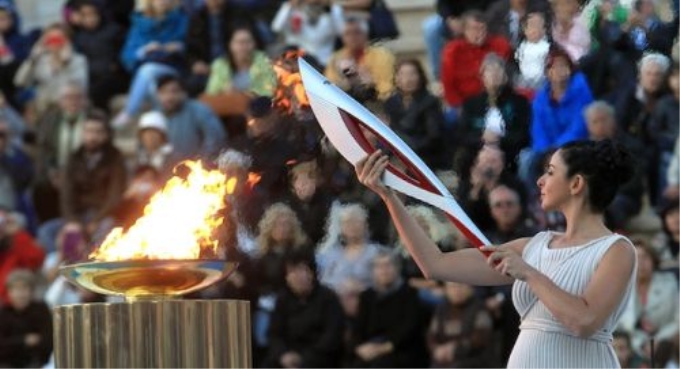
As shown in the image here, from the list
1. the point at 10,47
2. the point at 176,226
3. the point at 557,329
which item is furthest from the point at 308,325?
the point at 10,47

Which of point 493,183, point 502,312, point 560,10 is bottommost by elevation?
point 502,312

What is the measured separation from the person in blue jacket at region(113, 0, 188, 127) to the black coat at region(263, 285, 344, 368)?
11.1 feet

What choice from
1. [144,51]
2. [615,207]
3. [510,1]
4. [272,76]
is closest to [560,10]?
[510,1]

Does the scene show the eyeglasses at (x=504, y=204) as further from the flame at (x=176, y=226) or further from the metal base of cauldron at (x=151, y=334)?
the metal base of cauldron at (x=151, y=334)

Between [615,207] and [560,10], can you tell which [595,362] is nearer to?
[560,10]

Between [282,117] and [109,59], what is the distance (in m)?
6.88

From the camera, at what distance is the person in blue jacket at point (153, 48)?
13672 millimetres

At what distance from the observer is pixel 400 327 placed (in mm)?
10328

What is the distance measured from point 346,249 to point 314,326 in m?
1.16

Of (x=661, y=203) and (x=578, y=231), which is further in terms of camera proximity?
(x=661, y=203)

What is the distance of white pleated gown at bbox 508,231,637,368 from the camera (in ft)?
18.8

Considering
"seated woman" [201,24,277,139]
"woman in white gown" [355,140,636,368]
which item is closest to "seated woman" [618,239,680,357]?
"seated woman" [201,24,277,139]

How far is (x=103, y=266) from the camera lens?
19.4 feet

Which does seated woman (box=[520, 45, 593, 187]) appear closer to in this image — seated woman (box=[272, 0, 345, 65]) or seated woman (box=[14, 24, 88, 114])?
seated woman (box=[272, 0, 345, 65])
